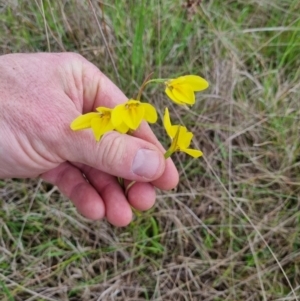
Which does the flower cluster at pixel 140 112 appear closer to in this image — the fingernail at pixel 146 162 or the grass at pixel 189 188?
the fingernail at pixel 146 162

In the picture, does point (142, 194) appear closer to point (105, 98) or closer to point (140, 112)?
point (105, 98)

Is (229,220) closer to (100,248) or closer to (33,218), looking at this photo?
(100,248)

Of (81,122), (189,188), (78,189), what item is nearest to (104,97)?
(78,189)

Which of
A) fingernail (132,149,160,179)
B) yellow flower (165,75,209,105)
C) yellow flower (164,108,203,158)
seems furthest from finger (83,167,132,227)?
yellow flower (165,75,209,105)

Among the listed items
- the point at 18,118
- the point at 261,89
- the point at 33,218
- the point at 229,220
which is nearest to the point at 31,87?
the point at 18,118

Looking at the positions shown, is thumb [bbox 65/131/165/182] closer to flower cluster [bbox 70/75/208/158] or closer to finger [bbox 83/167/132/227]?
flower cluster [bbox 70/75/208/158]

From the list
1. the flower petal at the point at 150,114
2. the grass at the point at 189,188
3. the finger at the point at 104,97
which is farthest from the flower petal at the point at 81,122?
the grass at the point at 189,188

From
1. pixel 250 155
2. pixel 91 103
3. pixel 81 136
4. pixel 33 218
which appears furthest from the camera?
pixel 250 155
